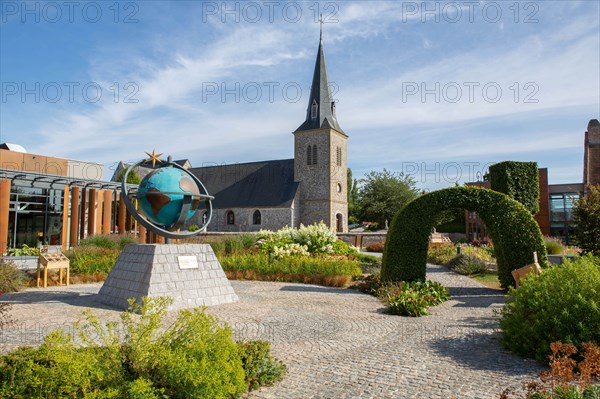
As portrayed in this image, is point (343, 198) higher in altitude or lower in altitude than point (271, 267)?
higher

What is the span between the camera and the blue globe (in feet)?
28.8

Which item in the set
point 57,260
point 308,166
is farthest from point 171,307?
point 308,166

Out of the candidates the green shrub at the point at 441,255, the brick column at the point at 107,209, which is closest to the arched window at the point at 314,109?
the green shrub at the point at 441,255

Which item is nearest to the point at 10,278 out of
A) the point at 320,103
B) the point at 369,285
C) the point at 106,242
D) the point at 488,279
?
the point at 106,242

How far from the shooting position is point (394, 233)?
1052 cm

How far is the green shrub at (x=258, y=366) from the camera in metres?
4.23

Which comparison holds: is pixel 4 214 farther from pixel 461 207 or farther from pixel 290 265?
pixel 461 207

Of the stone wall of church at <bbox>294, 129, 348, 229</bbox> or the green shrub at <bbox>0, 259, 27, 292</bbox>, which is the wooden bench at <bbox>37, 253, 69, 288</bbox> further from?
the stone wall of church at <bbox>294, 129, 348, 229</bbox>

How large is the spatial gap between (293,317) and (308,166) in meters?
32.4

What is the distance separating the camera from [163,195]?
8.76 metres

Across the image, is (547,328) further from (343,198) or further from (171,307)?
(343,198)

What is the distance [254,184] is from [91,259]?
95.3 ft

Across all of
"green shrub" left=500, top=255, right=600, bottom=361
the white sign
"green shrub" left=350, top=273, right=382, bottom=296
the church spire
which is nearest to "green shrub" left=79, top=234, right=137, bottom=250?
the white sign

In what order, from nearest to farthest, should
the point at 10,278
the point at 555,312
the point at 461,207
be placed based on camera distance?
the point at 555,312 < the point at 10,278 < the point at 461,207
